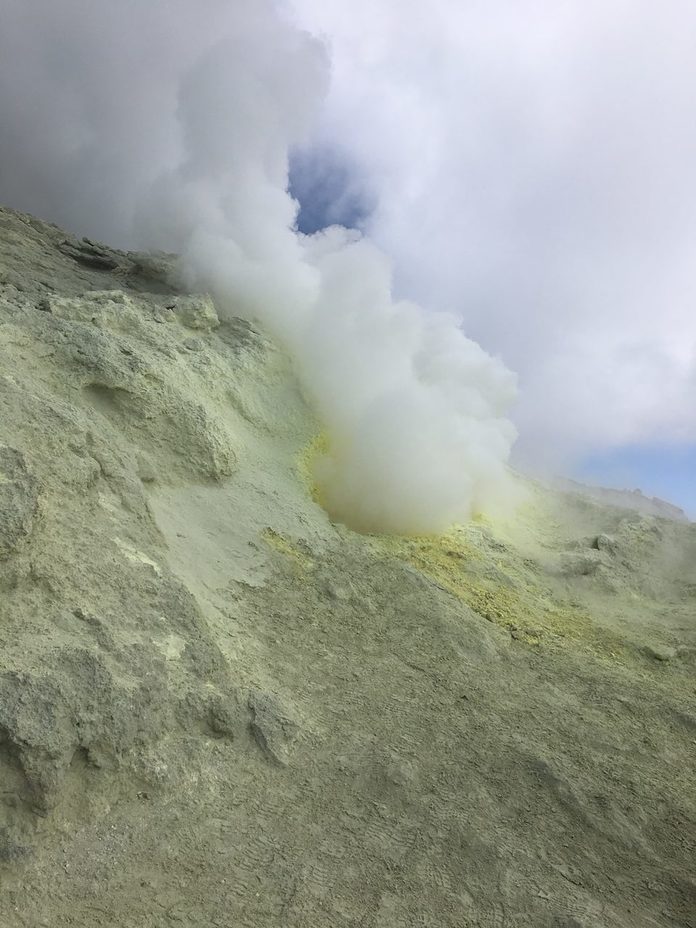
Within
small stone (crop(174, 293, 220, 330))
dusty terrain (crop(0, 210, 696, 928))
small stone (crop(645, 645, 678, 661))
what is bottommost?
dusty terrain (crop(0, 210, 696, 928))

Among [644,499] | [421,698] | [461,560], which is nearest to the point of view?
[421,698]

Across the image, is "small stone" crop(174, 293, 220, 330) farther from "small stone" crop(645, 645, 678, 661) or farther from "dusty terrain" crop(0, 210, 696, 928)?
"small stone" crop(645, 645, 678, 661)

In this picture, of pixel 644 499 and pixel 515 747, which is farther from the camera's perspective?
pixel 644 499

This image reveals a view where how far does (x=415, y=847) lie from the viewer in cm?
461

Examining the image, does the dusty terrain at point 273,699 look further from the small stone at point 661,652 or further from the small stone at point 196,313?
the small stone at point 196,313

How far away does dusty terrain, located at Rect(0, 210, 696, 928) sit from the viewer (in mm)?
4184

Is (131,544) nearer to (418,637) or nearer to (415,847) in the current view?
(418,637)

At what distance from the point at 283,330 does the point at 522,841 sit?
10.9 meters

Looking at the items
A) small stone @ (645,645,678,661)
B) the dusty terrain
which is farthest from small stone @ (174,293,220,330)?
small stone @ (645,645,678,661)

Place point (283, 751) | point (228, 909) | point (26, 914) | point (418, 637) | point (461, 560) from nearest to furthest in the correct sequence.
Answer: point (26, 914) < point (228, 909) < point (283, 751) < point (418, 637) < point (461, 560)

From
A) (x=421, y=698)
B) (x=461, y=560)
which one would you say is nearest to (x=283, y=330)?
(x=461, y=560)

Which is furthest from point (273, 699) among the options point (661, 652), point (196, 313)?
point (196, 313)

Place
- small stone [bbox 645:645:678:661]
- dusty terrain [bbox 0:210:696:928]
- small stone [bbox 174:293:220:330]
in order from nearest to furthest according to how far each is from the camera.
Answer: dusty terrain [bbox 0:210:696:928] → small stone [bbox 645:645:678:661] → small stone [bbox 174:293:220:330]

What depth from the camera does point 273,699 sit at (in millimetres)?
5641
